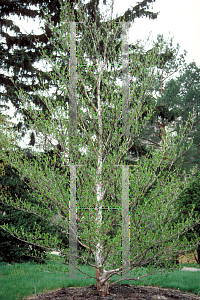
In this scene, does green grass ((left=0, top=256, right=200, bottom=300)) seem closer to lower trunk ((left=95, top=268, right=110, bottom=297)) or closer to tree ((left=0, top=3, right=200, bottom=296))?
lower trunk ((left=95, top=268, right=110, bottom=297))

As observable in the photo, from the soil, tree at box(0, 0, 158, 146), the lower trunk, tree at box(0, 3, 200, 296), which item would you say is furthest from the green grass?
tree at box(0, 0, 158, 146)

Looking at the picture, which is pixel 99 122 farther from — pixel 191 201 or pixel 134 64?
pixel 191 201

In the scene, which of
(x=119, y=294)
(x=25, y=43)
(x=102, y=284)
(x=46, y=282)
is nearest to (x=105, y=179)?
(x=102, y=284)

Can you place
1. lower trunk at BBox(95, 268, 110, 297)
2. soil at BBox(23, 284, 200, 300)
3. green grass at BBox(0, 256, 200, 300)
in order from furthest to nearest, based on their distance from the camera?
green grass at BBox(0, 256, 200, 300), lower trunk at BBox(95, 268, 110, 297), soil at BBox(23, 284, 200, 300)

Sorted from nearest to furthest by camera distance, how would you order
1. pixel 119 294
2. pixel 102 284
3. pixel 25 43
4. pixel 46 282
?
pixel 102 284, pixel 119 294, pixel 46 282, pixel 25 43

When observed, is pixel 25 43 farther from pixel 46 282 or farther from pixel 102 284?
pixel 102 284

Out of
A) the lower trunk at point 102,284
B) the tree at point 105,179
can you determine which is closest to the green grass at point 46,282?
the lower trunk at point 102,284

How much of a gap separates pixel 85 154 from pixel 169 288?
3.67 meters

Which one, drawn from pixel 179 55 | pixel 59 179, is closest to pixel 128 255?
pixel 59 179

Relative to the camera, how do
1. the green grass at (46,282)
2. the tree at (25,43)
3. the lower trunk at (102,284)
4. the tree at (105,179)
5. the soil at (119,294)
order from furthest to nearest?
the tree at (25,43), the green grass at (46,282), the lower trunk at (102,284), the soil at (119,294), the tree at (105,179)

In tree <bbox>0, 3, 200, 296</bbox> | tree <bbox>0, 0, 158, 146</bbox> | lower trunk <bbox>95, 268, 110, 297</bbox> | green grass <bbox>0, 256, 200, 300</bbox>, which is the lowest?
green grass <bbox>0, 256, 200, 300</bbox>

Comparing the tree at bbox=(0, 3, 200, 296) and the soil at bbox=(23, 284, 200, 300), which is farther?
the soil at bbox=(23, 284, 200, 300)

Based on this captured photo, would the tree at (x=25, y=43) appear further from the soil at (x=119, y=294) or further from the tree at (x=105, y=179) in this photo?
the soil at (x=119, y=294)

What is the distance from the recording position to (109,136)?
5.05m
